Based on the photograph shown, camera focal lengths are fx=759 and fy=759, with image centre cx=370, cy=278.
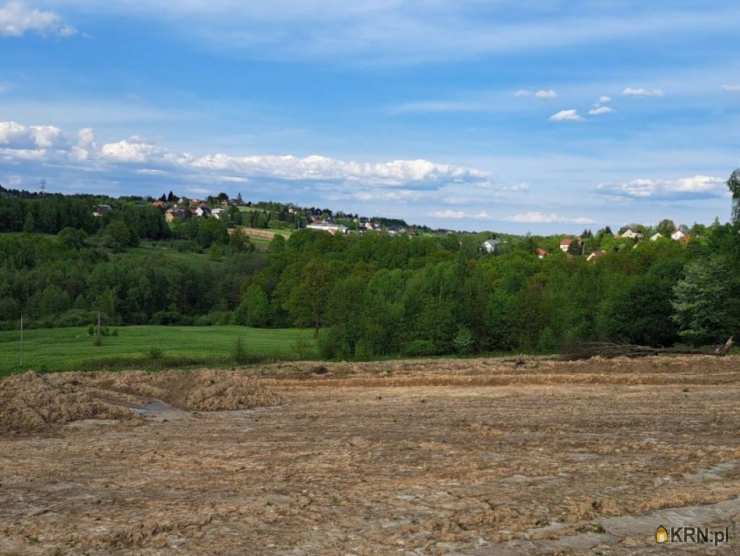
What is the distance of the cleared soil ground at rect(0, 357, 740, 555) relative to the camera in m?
8.34

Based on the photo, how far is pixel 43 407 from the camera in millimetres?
18609

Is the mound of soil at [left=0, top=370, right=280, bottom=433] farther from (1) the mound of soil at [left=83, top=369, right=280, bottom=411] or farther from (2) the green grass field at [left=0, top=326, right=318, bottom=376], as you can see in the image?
(2) the green grass field at [left=0, top=326, right=318, bottom=376]

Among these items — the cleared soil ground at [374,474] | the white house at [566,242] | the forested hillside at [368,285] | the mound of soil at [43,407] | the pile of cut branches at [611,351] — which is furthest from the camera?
the white house at [566,242]

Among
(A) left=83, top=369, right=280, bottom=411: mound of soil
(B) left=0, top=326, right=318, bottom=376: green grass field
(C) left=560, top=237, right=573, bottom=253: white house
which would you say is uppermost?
(C) left=560, top=237, right=573, bottom=253: white house

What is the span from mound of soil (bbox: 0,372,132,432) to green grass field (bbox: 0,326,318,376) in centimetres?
2207

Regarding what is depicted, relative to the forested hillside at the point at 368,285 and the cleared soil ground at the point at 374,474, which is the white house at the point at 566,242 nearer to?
the forested hillside at the point at 368,285

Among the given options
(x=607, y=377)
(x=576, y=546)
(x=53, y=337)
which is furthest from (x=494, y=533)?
(x=53, y=337)

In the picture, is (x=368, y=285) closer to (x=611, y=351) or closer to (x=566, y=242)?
(x=611, y=351)

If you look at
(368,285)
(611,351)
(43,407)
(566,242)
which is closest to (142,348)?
(368,285)

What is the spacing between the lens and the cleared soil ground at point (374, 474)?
328 inches

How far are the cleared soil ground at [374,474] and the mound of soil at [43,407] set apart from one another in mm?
128

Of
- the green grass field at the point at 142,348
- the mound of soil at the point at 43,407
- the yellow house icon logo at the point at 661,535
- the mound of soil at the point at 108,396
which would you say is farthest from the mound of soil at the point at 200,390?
the green grass field at the point at 142,348

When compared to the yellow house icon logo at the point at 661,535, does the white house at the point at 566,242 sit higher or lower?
higher

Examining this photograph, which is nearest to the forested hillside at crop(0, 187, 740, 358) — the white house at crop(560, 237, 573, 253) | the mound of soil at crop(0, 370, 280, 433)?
the white house at crop(560, 237, 573, 253)
